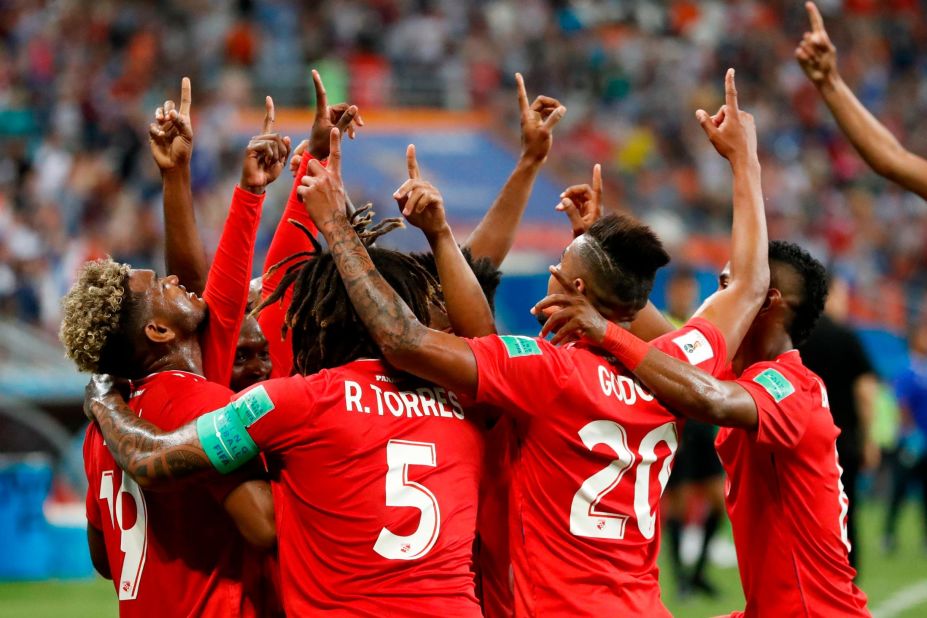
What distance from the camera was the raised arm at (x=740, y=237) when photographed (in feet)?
13.6

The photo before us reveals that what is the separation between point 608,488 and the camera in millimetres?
3775

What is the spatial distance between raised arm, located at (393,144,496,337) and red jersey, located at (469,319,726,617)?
17cm

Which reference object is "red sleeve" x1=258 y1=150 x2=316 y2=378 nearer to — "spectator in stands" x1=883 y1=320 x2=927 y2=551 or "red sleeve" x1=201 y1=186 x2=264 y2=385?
"red sleeve" x1=201 y1=186 x2=264 y2=385

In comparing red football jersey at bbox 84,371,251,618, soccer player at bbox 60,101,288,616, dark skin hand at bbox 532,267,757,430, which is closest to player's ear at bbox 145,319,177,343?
soccer player at bbox 60,101,288,616

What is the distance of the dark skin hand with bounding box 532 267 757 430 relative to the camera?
3.79m

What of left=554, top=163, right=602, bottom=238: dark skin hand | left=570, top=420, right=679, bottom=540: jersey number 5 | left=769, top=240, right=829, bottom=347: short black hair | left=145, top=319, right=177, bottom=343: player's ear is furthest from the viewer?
left=554, top=163, right=602, bottom=238: dark skin hand

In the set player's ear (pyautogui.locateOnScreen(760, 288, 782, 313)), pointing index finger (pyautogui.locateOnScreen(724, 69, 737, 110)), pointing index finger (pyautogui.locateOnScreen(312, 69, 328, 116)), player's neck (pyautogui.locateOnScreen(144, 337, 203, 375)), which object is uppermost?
pointing index finger (pyautogui.locateOnScreen(312, 69, 328, 116))

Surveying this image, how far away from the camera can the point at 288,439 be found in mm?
3561

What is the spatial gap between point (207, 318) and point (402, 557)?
1.15 metres

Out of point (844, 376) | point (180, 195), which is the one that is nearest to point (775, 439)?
point (180, 195)

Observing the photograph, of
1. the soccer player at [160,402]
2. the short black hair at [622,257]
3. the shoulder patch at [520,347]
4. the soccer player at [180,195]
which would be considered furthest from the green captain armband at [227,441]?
the short black hair at [622,257]

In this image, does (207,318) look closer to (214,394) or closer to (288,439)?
(214,394)

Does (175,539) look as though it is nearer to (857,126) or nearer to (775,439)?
(775,439)

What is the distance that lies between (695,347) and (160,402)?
1.66 m
